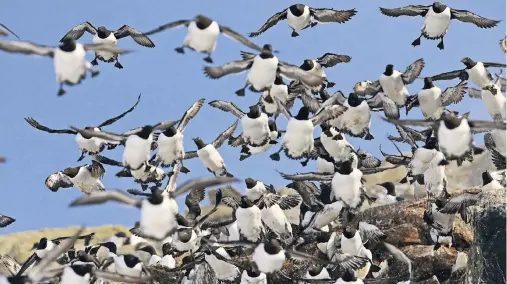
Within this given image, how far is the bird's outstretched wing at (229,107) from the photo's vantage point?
19.2 meters

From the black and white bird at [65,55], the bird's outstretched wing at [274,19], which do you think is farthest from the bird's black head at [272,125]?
the black and white bird at [65,55]

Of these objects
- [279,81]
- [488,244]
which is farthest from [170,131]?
[488,244]

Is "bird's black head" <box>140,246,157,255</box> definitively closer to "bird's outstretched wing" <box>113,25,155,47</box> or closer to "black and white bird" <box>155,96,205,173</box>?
"black and white bird" <box>155,96,205,173</box>

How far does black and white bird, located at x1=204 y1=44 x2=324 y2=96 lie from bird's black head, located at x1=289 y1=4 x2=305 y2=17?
3.38 meters

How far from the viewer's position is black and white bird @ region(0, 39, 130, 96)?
14.4 metres

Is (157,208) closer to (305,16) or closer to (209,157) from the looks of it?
(209,157)

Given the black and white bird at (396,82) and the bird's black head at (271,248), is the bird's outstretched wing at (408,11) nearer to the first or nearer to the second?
the black and white bird at (396,82)

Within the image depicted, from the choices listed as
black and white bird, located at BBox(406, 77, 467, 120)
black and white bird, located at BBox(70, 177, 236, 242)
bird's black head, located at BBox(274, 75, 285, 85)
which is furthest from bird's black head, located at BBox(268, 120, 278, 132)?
black and white bird, located at BBox(70, 177, 236, 242)

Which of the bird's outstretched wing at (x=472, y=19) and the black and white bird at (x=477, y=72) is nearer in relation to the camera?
the black and white bird at (x=477, y=72)

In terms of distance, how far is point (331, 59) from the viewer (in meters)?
20.9

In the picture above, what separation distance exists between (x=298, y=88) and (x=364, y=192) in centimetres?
348

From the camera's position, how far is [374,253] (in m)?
16.6

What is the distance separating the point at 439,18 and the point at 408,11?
3.00 feet

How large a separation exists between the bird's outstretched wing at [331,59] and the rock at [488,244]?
771 cm
